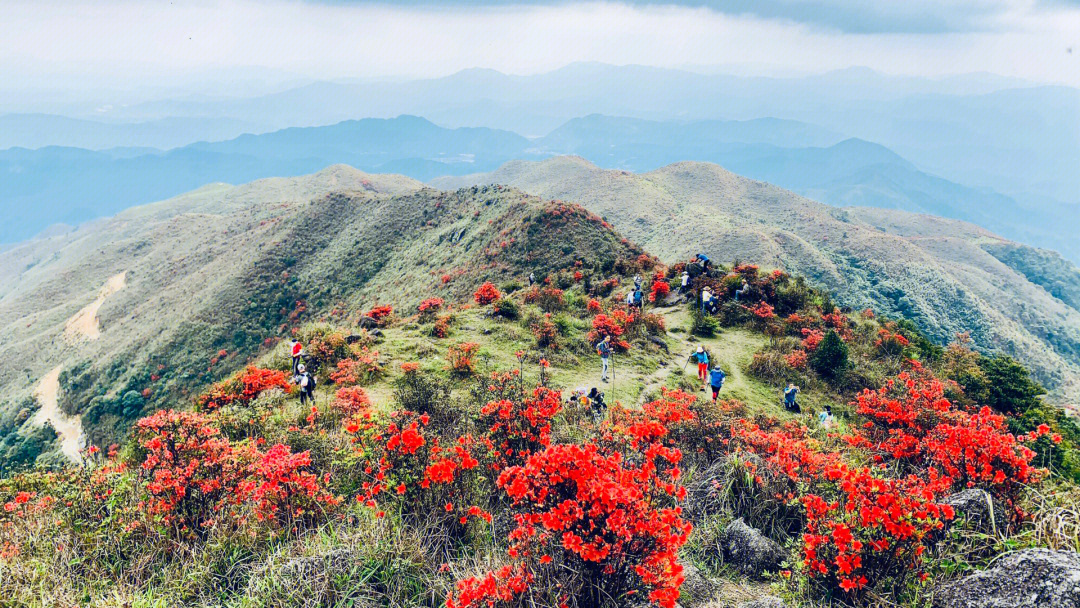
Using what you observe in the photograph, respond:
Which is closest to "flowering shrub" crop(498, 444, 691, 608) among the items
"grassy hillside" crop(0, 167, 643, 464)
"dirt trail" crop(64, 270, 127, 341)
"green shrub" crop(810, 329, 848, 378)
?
"green shrub" crop(810, 329, 848, 378)

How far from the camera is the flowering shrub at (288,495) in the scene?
516cm

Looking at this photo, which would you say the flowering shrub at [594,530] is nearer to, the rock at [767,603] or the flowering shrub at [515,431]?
the rock at [767,603]

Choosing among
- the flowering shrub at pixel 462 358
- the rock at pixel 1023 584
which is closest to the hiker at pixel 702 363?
the flowering shrub at pixel 462 358

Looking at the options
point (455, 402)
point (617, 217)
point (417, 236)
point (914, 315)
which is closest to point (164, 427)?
point (455, 402)

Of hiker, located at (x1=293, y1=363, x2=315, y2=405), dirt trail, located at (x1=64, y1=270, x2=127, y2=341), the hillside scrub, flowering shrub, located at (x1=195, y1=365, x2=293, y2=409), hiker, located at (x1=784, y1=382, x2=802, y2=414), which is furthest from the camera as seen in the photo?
dirt trail, located at (x1=64, y1=270, x2=127, y2=341)

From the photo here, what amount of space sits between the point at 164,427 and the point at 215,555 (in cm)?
200

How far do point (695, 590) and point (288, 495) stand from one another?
424 cm

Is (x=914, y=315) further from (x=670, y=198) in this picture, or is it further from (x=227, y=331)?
(x=227, y=331)

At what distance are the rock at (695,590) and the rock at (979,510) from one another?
2415mm

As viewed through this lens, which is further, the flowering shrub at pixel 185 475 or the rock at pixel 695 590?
the flowering shrub at pixel 185 475

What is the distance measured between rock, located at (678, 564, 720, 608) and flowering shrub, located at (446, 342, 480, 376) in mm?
9647

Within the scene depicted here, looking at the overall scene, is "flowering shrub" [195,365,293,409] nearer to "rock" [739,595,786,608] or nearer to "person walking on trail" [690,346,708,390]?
"person walking on trail" [690,346,708,390]

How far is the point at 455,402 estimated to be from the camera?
32.6ft

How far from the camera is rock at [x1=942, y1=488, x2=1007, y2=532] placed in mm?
4566
